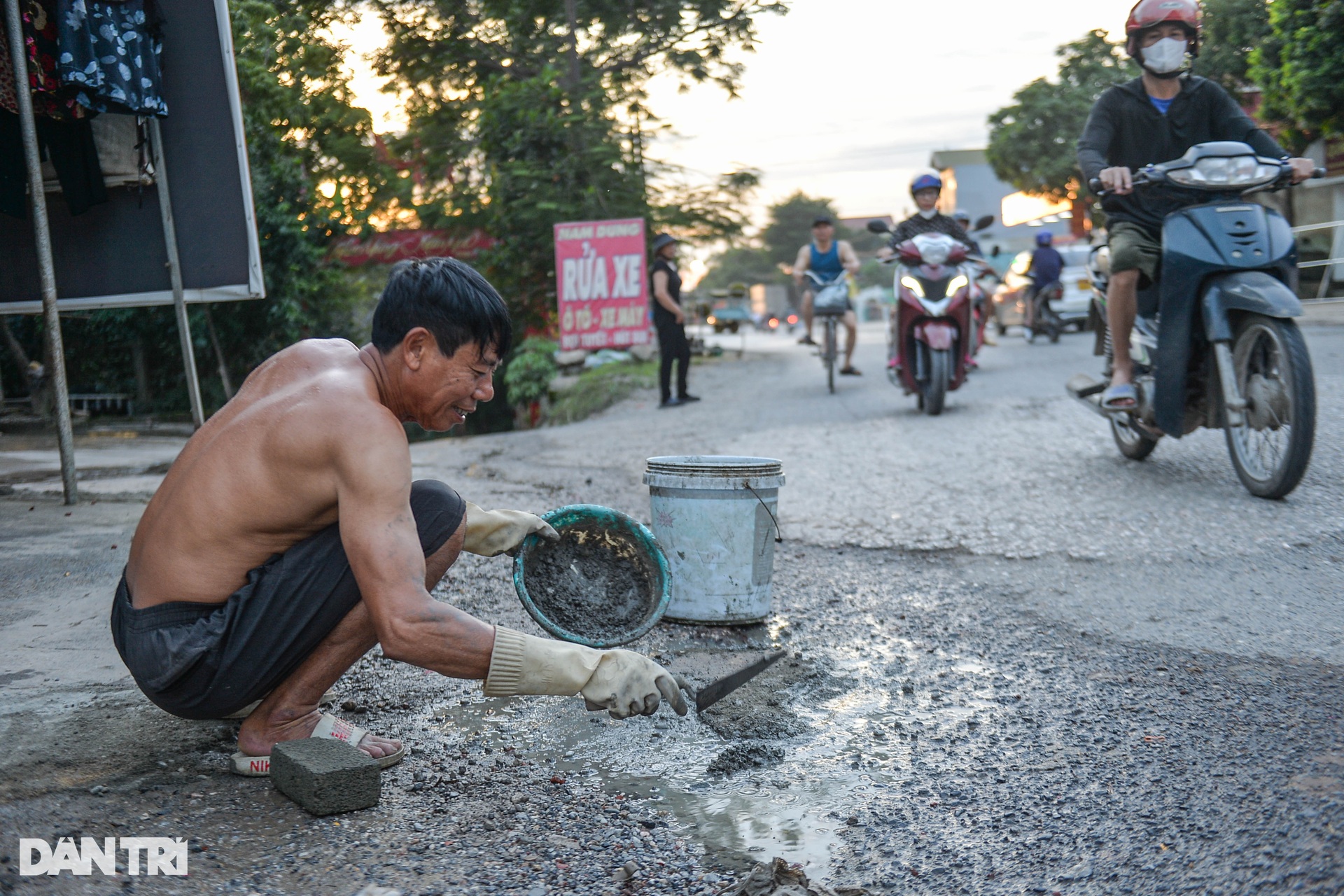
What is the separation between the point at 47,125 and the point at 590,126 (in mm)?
10975

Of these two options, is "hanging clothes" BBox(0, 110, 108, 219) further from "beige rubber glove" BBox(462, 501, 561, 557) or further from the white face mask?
the white face mask

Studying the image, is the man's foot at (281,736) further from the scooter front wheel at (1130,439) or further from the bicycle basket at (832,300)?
the bicycle basket at (832,300)

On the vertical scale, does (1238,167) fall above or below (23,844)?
above

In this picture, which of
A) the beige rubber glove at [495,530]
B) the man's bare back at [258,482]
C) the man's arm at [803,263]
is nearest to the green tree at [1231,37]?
the man's arm at [803,263]

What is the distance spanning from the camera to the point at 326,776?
7.01 ft

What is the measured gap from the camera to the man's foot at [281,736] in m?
2.39

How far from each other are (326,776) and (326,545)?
482 millimetres

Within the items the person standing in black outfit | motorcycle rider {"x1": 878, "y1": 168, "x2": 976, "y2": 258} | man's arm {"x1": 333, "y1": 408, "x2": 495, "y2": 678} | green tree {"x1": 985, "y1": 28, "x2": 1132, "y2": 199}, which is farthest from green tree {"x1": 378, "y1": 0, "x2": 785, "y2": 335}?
green tree {"x1": 985, "y1": 28, "x2": 1132, "y2": 199}

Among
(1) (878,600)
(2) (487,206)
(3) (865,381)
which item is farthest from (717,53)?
(1) (878,600)

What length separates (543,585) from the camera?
323 centimetres

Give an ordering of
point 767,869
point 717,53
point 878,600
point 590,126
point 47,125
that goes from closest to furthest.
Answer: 1. point 767,869
2. point 878,600
3. point 47,125
4. point 590,126
5. point 717,53

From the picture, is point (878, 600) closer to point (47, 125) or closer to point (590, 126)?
point (47, 125)

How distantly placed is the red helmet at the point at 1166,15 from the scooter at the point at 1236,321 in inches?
26.8

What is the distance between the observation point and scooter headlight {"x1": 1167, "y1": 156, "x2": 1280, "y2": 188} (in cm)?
463
